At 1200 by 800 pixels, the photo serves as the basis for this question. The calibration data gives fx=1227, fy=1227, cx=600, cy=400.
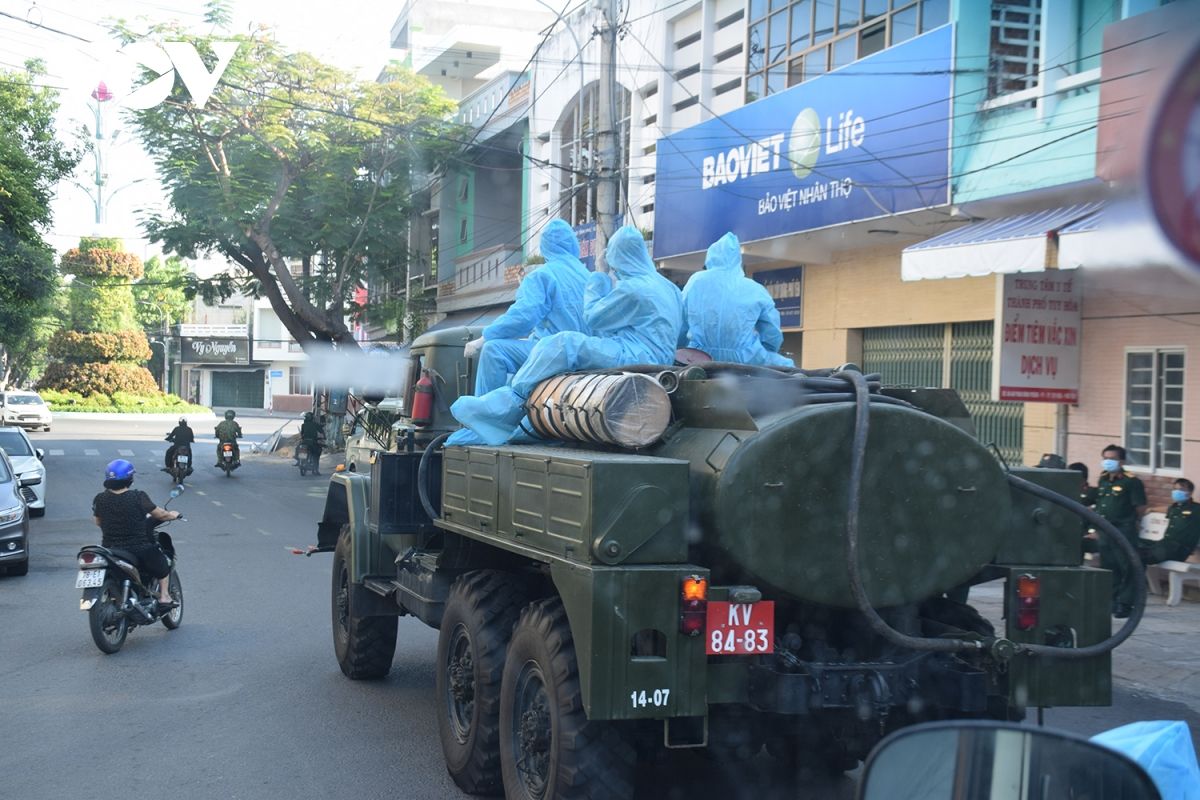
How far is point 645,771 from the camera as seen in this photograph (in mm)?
6141

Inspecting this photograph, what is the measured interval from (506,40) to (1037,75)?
1136 inches

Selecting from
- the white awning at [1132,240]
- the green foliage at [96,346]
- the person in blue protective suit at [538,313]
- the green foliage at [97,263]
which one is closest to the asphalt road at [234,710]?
the person in blue protective suit at [538,313]

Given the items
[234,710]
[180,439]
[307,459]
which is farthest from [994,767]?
[307,459]

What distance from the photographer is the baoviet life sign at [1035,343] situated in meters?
12.7

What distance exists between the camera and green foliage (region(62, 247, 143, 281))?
53.1 m

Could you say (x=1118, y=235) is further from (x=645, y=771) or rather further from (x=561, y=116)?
(x=561, y=116)

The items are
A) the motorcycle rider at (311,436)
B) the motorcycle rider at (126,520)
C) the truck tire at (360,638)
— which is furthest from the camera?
the motorcycle rider at (311,436)

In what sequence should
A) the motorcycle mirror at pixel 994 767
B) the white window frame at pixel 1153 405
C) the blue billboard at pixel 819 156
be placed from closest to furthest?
the motorcycle mirror at pixel 994 767 < the white window frame at pixel 1153 405 < the blue billboard at pixel 819 156

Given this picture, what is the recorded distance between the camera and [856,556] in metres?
4.47

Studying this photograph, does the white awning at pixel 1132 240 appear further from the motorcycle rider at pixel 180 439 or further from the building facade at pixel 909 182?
the motorcycle rider at pixel 180 439

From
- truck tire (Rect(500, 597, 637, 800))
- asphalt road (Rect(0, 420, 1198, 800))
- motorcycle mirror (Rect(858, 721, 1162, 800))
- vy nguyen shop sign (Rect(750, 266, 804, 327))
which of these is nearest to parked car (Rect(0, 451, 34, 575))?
asphalt road (Rect(0, 420, 1198, 800))

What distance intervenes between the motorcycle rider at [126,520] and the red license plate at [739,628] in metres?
6.22

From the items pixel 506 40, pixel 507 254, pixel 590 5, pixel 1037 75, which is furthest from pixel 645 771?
pixel 506 40

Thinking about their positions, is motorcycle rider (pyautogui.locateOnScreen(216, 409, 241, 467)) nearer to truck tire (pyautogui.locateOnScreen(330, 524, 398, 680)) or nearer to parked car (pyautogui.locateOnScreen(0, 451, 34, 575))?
parked car (pyautogui.locateOnScreen(0, 451, 34, 575))
